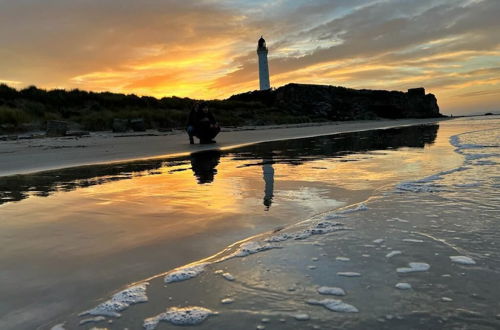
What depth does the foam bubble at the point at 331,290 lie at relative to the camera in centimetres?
212

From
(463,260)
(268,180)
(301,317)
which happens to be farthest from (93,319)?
(268,180)

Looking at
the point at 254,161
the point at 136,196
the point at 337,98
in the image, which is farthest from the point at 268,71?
the point at 136,196

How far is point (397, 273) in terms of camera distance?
236 cm

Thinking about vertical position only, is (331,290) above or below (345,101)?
below

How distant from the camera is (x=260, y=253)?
2756mm

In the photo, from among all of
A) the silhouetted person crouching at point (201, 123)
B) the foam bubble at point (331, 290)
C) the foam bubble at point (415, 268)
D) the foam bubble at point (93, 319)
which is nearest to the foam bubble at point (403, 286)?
the foam bubble at point (415, 268)

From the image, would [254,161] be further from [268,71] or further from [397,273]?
[268,71]

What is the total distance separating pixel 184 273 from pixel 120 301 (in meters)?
0.45

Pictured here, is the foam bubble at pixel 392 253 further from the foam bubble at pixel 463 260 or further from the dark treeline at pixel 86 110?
the dark treeline at pixel 86 110

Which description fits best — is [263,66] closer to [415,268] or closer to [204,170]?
[204,170]

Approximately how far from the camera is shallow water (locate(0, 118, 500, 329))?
1.95 metres

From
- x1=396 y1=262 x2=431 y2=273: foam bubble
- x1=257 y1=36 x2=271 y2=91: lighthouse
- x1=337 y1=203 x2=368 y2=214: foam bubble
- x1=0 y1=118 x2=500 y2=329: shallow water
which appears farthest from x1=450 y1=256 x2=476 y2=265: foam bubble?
x1=257 y1=36 x2=271 y2=91: lighthouse

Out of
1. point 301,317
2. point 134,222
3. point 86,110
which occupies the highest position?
point 86,110

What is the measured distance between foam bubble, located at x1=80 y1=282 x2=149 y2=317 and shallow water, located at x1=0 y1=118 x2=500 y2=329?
5 cm
